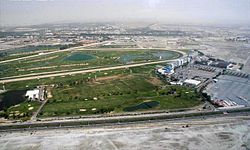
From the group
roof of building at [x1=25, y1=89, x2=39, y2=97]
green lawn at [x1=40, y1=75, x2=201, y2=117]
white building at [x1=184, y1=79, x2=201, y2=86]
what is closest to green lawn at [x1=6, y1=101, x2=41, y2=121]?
green lawn at [x1=40, y1=75, x2=201, y2=117]

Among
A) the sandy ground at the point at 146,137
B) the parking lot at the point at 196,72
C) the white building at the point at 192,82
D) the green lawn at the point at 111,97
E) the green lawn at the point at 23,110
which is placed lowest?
the sandy ground at the point at 146,137

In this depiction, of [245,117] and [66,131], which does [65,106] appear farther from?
[245,117]

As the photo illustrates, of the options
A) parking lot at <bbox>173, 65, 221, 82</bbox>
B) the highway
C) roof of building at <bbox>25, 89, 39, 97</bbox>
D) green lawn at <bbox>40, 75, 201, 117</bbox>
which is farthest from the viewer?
Result: parking lot at <bbox>173, 65, 221, 82</bbox>

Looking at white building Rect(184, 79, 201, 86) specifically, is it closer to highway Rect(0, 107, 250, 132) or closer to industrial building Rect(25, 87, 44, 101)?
highway Rect(0, 107, 250, 132)

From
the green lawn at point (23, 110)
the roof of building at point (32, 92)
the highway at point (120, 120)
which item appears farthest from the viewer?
the roof of building at point (32, 92)

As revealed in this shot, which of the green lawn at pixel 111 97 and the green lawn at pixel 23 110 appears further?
the green lawn at pixel 111 97

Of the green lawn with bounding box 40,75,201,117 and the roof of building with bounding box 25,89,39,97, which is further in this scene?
the roof of building with bounding box 25,89,39,97

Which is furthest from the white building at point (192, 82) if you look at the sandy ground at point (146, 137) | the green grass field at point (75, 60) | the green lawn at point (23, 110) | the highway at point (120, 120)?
the green lawn at point (23, 110)

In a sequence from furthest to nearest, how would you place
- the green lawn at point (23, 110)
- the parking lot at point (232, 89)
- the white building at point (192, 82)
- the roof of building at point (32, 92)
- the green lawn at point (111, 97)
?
the white building at point (192, 82) → the roof of building at point (32, 92) → the parking lot at point (232, 89) → the green lawn at point (111, 97) → the green lawn at point (23, 110)

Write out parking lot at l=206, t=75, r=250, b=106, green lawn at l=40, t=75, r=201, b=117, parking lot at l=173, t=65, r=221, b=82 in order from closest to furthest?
green lawn at l=40, t=75, r=201, b=117 → parking lot at l=206, t=75, r=250, b=106 → parking lot at l=173, t=65, r=221, b=82

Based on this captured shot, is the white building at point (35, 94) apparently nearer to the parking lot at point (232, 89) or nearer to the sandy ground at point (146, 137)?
the sandy ground at point (146, 137)
